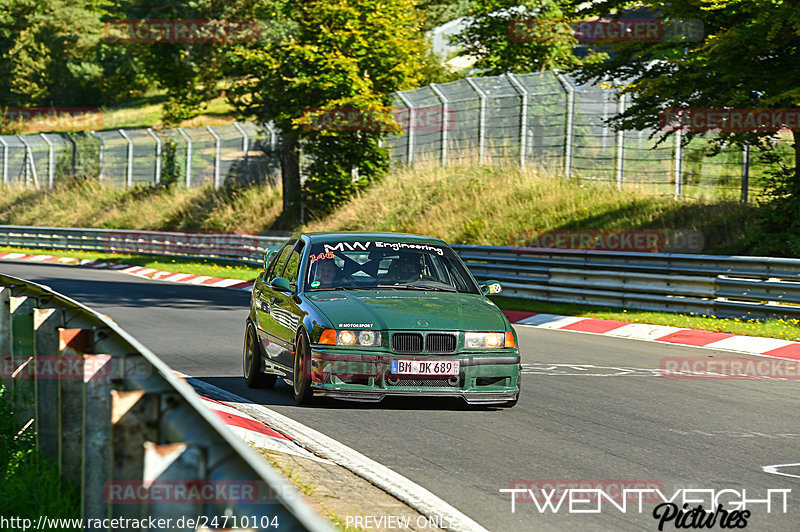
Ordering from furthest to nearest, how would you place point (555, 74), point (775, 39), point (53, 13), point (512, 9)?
point (53, 13) < point (512, 9) < point (555, 74) < point (775, 39)

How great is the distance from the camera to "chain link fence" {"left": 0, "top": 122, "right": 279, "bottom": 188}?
43469 mm

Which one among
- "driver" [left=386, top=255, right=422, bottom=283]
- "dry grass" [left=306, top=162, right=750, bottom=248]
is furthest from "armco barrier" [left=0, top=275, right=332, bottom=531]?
"dry grass" [left=306, top=162, right=750, bottom=248]

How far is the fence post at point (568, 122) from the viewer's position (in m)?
28.6

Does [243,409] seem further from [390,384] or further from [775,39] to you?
[775,39]

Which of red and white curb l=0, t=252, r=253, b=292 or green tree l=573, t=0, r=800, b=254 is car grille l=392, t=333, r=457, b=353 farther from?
red and white curb l=0, t=252, r=253, b=292

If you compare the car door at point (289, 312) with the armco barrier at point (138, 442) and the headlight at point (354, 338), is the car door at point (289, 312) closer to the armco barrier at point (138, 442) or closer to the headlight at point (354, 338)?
the headlight at point (354, 338)

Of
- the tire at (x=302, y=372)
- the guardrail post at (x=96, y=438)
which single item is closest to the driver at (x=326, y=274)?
the tire at (x=302, y=372)

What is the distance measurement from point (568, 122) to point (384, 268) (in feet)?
63.6

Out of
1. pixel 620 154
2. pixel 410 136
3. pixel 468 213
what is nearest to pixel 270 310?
pixel 620 154

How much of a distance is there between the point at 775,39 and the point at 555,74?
12.0 metres

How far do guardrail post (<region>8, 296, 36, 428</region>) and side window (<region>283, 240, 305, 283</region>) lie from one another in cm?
354

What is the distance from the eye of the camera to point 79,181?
A: 174 ft

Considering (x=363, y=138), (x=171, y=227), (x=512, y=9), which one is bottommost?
(x=171, y=227)

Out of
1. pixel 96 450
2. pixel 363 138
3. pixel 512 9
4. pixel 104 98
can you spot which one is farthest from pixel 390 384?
pixel 104 98
